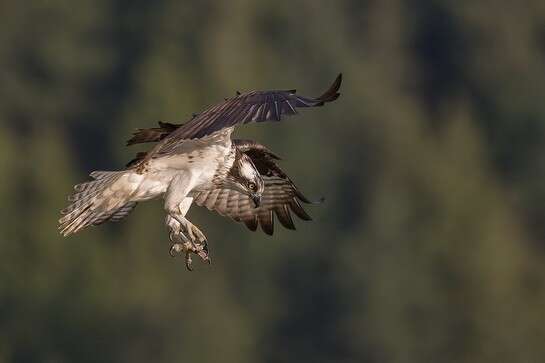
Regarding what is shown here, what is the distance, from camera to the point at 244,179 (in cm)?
1430

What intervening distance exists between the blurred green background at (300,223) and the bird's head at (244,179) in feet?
73.9

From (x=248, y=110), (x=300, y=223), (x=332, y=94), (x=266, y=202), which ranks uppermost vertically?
(x=300, y=223)

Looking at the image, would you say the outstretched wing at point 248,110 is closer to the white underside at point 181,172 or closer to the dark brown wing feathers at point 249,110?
the dark brown wing feathers at point 249,110

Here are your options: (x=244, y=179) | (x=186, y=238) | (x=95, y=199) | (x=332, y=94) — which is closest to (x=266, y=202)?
(x=244, y=179)

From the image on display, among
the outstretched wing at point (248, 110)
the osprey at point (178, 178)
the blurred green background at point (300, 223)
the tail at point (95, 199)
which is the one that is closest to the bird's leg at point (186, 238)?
the osprey at point (178, 178)

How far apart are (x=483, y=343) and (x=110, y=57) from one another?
33855 mm

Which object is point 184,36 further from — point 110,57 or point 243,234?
point 243,234

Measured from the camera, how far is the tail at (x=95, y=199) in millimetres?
14242

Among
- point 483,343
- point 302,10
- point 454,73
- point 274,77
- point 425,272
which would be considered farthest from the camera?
point 454,73

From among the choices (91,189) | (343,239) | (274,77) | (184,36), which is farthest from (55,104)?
(91,189)

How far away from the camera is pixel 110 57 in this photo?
7100cm

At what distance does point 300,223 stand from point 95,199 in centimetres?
2991

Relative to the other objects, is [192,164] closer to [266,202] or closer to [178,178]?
[178,178]

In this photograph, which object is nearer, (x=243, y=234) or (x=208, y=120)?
(x=208, y=120)
